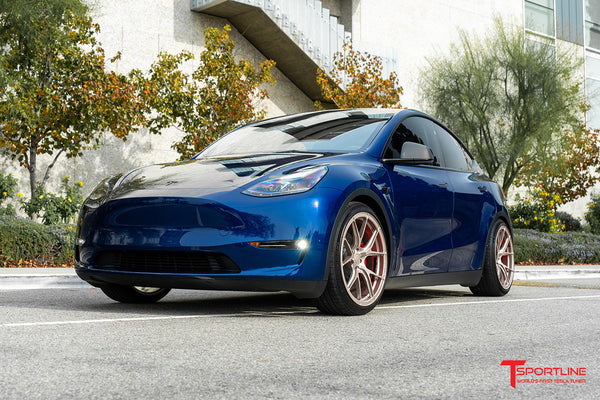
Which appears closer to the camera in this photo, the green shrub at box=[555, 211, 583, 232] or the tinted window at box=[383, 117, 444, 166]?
the tinted window at box=[383, 117, 444, 166]

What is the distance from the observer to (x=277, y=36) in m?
19.9

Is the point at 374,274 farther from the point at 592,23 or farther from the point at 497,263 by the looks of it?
the point at 592,23

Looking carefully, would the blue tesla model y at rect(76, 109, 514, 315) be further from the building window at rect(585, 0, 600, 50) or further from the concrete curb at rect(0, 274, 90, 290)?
the building window at rect(585, 0, 600, 50)

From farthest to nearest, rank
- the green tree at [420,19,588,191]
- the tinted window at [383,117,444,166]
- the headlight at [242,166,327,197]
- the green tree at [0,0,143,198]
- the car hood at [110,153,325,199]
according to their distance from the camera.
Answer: the green tree at [420,19,588,191]
the green tree at [0,0,143,198]
the tinted window at [383,117,444,166]
the car hood at [110,153,325,199]
the headlight at [242,166,327,197]

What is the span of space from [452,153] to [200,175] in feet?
9.63

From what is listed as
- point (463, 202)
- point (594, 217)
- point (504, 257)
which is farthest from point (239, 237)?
point (594, 217)

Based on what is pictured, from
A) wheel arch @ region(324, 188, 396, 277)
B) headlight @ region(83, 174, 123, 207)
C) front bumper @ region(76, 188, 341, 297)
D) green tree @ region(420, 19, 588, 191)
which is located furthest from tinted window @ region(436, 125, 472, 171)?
green tree @ region(420, 19, 588, 191)

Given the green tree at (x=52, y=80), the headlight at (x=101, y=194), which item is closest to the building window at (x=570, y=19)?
the green tree at (x=52, y=80)

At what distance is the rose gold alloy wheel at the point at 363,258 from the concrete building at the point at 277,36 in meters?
12.4

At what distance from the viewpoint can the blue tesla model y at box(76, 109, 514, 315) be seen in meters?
4.91

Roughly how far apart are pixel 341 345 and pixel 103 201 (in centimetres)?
218

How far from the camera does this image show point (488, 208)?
7.29m

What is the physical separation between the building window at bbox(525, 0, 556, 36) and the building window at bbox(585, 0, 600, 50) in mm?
2660

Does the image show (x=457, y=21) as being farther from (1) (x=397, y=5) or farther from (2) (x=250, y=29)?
(2) (x=250, y=29)
